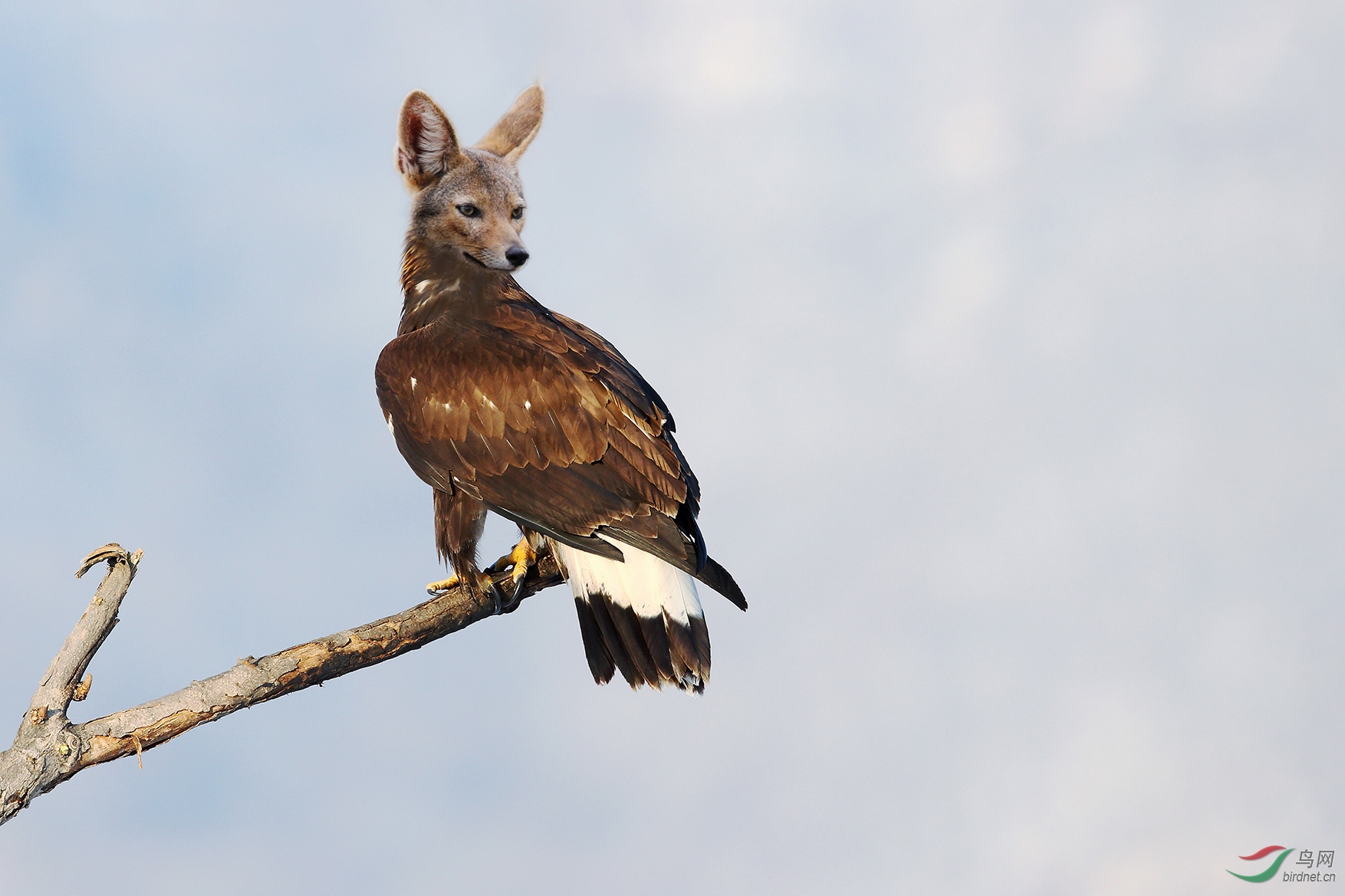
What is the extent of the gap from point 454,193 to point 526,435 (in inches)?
60.8

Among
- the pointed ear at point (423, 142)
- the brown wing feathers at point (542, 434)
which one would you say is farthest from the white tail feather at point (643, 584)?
the pointed ear at point (423, 142)

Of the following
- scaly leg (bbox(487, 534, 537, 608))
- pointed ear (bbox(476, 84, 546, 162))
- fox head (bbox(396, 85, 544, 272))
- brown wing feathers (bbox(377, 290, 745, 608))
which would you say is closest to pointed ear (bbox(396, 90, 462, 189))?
fox head (bbox(396, 85, 544, 272))

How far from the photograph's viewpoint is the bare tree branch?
16.8 ft

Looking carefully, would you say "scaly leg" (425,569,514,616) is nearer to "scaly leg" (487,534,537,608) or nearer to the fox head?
"scaly leg" (487,534,537,608)

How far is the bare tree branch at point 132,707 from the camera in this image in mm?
5105

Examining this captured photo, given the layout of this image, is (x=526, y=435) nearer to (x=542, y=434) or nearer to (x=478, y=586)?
(x=542, y=434)

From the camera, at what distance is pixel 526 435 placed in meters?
5.75

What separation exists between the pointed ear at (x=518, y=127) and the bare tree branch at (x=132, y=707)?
2.86m

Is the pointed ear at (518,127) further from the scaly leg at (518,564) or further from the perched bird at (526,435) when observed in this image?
the scaly leg at (518,564)

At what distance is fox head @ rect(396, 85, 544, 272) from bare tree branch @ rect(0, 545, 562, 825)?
202cm

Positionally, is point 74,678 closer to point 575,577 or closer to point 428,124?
point 575,577

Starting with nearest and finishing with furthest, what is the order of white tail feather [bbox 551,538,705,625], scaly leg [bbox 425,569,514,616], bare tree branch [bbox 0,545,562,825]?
bare tree branch [bbox 0,545,562,825], white tail feather [bbox 551,538,705,625], scaly leg [bbox 425,569,514,616]

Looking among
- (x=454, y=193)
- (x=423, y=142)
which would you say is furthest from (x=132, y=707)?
(x=423, y=142)

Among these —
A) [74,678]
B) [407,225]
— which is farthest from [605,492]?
[74,678]
